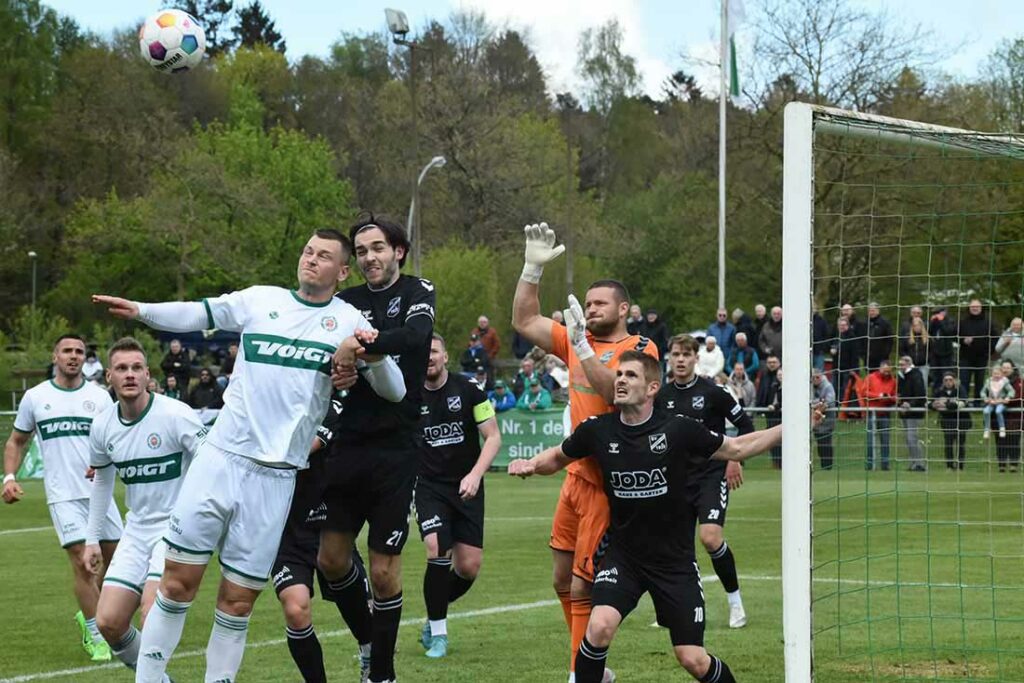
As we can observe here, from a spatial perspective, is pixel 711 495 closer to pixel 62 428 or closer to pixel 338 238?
pixel 338 238

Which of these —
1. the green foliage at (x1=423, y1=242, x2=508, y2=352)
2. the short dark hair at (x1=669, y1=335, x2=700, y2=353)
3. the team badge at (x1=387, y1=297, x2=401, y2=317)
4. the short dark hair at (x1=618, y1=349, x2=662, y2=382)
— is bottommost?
the short dark hair at (x1=618, y1=349, x2=662, y2=382)

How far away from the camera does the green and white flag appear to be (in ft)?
130

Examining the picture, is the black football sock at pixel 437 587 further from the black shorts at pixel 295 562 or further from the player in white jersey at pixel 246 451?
the player in white jersey at pixel 246 451

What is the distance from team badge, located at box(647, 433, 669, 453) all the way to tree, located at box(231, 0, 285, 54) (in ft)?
282

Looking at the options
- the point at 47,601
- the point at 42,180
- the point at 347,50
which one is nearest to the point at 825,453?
the point at 47,601

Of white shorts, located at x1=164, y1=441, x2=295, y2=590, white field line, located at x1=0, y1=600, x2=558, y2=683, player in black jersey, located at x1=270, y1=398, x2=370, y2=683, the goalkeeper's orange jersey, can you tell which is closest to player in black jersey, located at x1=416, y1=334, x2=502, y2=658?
white field line, located at x1=0, y1=600, x2=558, y2=683

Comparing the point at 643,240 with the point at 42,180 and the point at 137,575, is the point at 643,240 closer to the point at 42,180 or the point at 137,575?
the point at 42,180

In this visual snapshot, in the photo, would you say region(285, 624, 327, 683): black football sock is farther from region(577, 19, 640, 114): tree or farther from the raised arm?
region(577, 19, 640, 114): tree

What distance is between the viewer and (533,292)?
7.99 metres

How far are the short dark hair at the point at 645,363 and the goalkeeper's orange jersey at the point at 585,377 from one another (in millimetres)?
354

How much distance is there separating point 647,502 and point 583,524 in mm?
652

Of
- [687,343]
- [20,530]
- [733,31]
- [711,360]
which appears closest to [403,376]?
[687,343]

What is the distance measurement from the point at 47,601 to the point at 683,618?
23.5 ft

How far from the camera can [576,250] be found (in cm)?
5478
